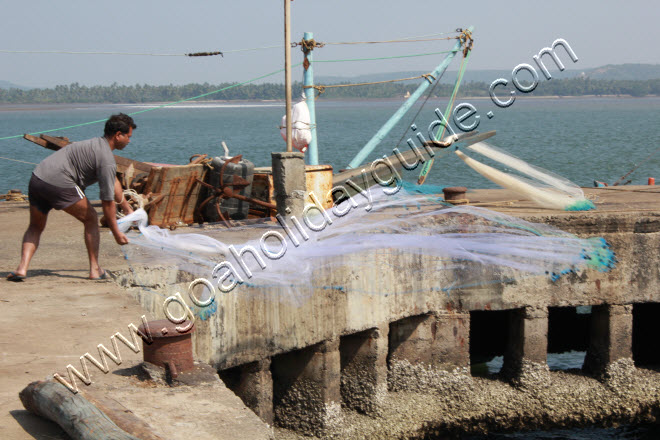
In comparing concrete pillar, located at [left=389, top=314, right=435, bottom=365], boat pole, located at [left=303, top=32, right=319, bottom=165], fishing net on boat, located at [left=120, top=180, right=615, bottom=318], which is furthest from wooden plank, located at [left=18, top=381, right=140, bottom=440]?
boat pole, located at [left=303, top=32, right=319, bottom=165]

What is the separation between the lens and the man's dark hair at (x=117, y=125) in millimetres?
7449

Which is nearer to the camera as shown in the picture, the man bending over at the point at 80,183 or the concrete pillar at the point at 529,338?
the man bending over at the point at 80,183

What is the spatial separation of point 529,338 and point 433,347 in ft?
4.41

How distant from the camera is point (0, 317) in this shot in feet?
21.4

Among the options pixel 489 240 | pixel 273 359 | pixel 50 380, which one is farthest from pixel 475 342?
pixel 50 380

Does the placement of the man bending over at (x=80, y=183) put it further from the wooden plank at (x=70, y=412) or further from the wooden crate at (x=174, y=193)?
the wooden crate at (x=174, y=193)

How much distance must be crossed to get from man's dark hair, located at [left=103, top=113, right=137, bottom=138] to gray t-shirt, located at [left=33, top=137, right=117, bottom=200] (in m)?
0.10

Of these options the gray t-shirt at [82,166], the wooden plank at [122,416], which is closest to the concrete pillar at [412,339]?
the gray t-shirt at [82,166]

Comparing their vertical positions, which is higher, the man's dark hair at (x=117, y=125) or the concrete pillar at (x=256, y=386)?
the man's dark hair at (x=117, y=125)

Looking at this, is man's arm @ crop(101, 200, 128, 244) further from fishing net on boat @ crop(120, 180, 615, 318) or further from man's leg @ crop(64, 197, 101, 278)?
fishing net on boat @ crop(120, 180, 615, 318)

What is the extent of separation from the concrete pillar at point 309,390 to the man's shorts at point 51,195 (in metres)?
3.27

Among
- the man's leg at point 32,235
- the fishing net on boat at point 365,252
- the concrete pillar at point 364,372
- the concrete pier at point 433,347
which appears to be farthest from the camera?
the concrete pillar at point 364,372

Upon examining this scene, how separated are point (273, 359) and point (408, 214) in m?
2.42

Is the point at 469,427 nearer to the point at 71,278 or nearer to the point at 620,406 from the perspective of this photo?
the point at 620,406
